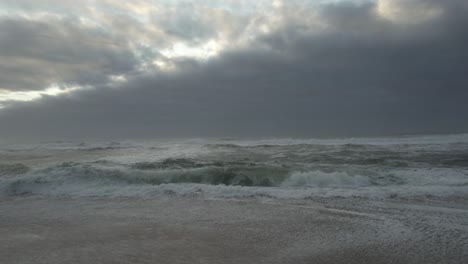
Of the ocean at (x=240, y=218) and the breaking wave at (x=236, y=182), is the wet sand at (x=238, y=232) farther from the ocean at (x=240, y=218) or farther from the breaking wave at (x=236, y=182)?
the breaking wave at (x=236, y=182)

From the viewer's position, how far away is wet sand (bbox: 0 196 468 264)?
3938mm

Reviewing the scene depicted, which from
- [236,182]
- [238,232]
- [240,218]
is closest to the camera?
[238,232]

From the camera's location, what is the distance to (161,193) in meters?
8.56

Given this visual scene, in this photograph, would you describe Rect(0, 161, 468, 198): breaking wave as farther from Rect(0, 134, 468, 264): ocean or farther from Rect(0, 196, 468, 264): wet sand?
Rect(0, 196, 468, 264): wet sand

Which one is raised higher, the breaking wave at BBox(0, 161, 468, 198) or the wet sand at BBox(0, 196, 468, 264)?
the breaking wave at BBox(0, 161, 468, 198)

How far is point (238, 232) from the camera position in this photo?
195 inches

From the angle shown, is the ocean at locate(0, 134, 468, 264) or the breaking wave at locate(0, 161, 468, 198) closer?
the ocean at locate(0, 134, 468, 264)

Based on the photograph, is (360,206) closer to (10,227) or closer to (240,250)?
(240,250)

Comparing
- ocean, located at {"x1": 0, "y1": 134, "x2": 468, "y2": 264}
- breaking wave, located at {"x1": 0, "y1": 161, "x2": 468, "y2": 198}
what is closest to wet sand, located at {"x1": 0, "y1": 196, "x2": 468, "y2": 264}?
ocean, located at {"x1": 0, "y1": 134, "x2": 468, "y2": 264}

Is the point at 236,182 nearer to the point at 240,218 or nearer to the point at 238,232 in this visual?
the point at 240,218

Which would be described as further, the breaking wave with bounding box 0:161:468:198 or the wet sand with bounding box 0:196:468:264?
the breaking wave with bounding box 0:161:468:198

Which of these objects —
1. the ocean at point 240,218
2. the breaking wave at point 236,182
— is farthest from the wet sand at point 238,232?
the breaking wave at point 236,182

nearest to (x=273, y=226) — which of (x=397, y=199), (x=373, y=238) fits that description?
(x=373, y=238)

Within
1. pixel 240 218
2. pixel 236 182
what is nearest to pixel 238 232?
pixel 240 218
